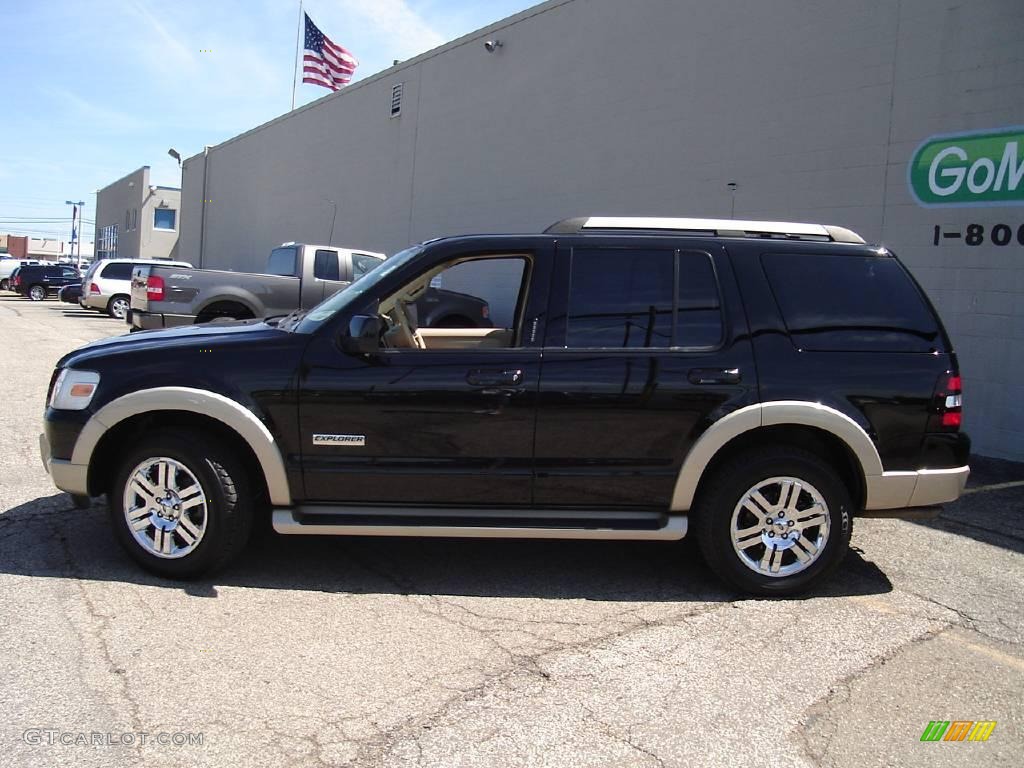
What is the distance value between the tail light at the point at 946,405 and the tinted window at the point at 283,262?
968cm

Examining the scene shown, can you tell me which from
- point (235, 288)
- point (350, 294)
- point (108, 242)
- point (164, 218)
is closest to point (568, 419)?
point (350, 294)

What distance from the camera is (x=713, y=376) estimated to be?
4438 mm

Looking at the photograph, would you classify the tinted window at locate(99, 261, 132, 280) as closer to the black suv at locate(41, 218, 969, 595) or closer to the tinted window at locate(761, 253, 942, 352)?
the black suv at locate(41, 218, 969, 595)

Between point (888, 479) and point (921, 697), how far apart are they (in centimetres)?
129

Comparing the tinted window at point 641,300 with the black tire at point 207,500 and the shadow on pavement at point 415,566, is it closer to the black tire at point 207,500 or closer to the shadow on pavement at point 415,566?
the shadow on pavement at point 415,566

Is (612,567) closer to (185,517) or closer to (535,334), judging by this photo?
(535,334)

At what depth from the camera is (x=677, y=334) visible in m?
4.54

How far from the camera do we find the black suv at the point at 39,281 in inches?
1359

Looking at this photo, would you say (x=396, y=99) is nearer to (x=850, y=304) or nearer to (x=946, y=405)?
(x=850, y=304)

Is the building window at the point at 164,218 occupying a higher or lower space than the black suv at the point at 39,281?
higher

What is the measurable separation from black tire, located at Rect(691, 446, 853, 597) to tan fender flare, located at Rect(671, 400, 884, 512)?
0.15 m

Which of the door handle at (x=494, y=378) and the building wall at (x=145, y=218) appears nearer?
the door handle at (x=494, y=378)

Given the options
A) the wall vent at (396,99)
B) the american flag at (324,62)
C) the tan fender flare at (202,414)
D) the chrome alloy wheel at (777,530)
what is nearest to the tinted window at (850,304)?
the chrome alloy wheel at (777,530)

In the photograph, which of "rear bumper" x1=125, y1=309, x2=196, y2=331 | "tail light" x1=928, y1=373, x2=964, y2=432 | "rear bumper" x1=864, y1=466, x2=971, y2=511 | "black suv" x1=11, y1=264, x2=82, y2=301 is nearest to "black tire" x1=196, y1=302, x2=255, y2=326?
"rear bumper" x1=125, y1=309, x2=196, y2=331
